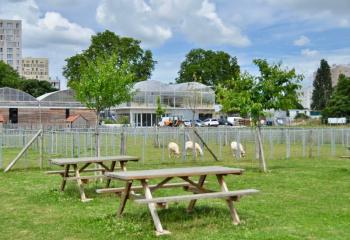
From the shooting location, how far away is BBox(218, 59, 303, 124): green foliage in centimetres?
1848

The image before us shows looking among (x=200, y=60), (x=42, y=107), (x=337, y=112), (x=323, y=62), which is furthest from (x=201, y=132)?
(x=323, y=62)

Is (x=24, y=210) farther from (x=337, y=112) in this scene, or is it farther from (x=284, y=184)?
(x=337, y=112)

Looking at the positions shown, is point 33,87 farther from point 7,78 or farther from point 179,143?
point 179,143

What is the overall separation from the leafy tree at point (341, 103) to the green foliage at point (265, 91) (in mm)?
66523

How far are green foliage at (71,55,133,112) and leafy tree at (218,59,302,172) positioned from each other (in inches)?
155

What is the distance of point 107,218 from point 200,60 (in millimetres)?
101710

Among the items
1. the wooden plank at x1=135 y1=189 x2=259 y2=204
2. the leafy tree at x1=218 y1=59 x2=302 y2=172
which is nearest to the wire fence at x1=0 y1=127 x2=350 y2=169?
the leafy tree at x1=218 y1=59 x2=302 y2=172

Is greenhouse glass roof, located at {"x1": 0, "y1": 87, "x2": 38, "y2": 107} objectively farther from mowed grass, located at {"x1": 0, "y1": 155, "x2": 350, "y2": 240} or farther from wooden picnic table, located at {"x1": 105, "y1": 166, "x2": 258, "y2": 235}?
wooden picnic table, located at {"x1": 105, "y1": 166, "x2": 258, "y2": 235}

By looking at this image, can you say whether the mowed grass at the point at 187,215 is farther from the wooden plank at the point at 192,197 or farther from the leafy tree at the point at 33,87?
the leafy tree at the point at 33,87

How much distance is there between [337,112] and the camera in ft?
274

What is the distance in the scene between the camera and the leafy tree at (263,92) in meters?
18.5

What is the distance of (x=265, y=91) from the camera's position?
18531mm

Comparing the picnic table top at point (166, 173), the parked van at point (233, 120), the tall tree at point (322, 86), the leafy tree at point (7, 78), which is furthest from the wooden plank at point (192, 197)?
the tall tree at point (322, 86)

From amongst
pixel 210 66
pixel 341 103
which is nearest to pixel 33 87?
pixel 210 66
